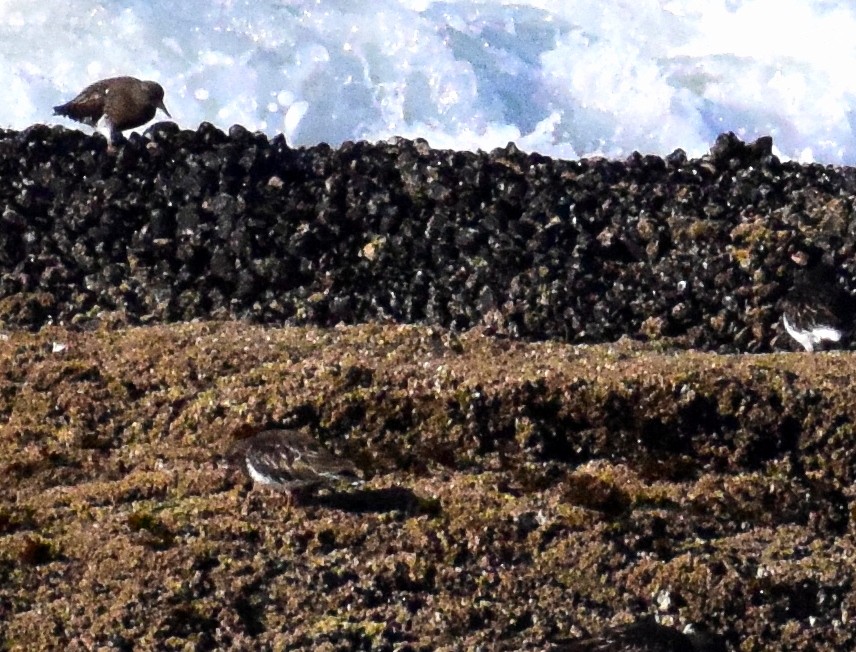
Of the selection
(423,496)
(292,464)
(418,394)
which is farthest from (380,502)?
(418,394)

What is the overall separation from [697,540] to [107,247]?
21.5ft

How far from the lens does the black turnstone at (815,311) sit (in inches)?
464

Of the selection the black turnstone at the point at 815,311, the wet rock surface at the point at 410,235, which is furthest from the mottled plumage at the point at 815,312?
the wet rock surface at the point at 410,235

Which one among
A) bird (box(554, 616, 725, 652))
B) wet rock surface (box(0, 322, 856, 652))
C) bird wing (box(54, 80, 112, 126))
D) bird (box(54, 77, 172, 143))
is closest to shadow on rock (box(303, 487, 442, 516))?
wet rock surface (box(0, 322, 856, 652))

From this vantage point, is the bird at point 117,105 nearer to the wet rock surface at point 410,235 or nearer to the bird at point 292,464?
the wet rock surface at point 410,235

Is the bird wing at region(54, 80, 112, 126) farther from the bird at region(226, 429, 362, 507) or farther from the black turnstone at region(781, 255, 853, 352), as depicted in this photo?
the bird at region(226, 429, 362, 507)

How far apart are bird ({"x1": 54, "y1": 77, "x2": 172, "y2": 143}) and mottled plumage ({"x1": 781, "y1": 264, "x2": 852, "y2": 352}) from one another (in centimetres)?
586

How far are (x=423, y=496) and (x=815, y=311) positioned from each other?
4.51 meters

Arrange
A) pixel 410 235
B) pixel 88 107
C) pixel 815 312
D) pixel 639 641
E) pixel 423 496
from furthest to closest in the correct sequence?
pixel 88 107 → pixel 410 235 → pixel 815 312 → pixel 423 496 → pixel 639 641

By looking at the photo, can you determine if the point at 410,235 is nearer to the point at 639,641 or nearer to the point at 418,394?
the point at 418,394

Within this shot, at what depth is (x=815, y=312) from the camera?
38.9 ft

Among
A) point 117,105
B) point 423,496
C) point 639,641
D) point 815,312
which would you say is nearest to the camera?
point 639,641

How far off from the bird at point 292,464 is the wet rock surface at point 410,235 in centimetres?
373

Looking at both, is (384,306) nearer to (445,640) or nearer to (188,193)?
(188,193)
